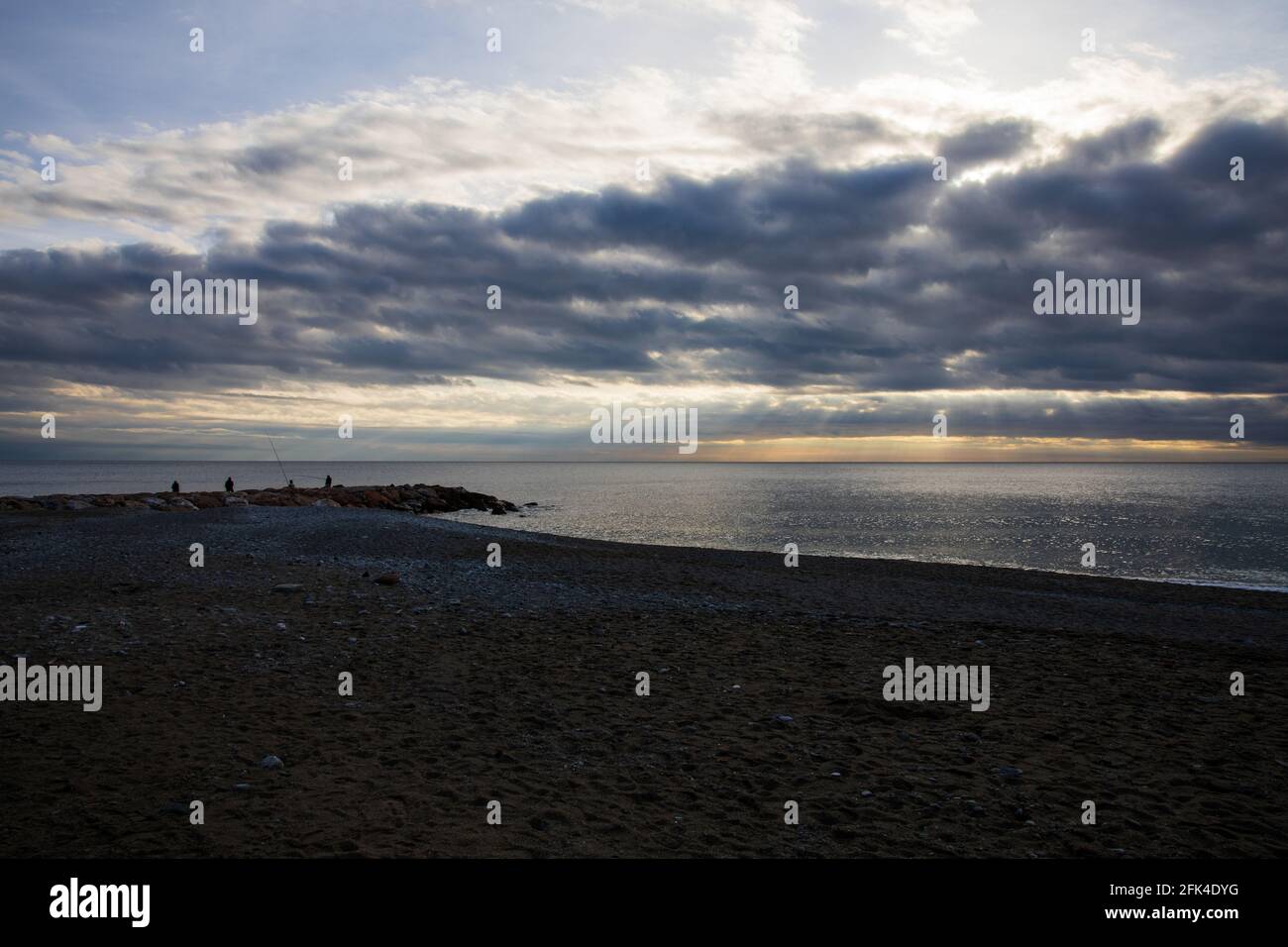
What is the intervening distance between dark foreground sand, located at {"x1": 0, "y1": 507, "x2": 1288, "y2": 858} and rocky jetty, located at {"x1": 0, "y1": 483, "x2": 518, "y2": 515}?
32.0 meters

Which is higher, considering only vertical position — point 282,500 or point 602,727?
point 282,500

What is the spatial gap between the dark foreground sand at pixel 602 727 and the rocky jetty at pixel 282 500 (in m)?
32.0

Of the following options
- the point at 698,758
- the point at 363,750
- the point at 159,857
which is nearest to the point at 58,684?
the point at 363,750

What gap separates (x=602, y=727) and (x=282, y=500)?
5450cm

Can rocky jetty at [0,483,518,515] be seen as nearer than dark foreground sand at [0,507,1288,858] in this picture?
No

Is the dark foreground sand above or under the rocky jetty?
under

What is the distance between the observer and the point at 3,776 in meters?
7.35

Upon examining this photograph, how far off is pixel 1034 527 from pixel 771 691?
192 feet

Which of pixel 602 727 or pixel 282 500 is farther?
pixel 282 500

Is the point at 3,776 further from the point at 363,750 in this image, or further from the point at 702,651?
the point at 702,651

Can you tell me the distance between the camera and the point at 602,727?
383 inches

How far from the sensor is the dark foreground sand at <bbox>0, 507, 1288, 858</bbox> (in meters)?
6.80

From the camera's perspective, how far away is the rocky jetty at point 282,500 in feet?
157
